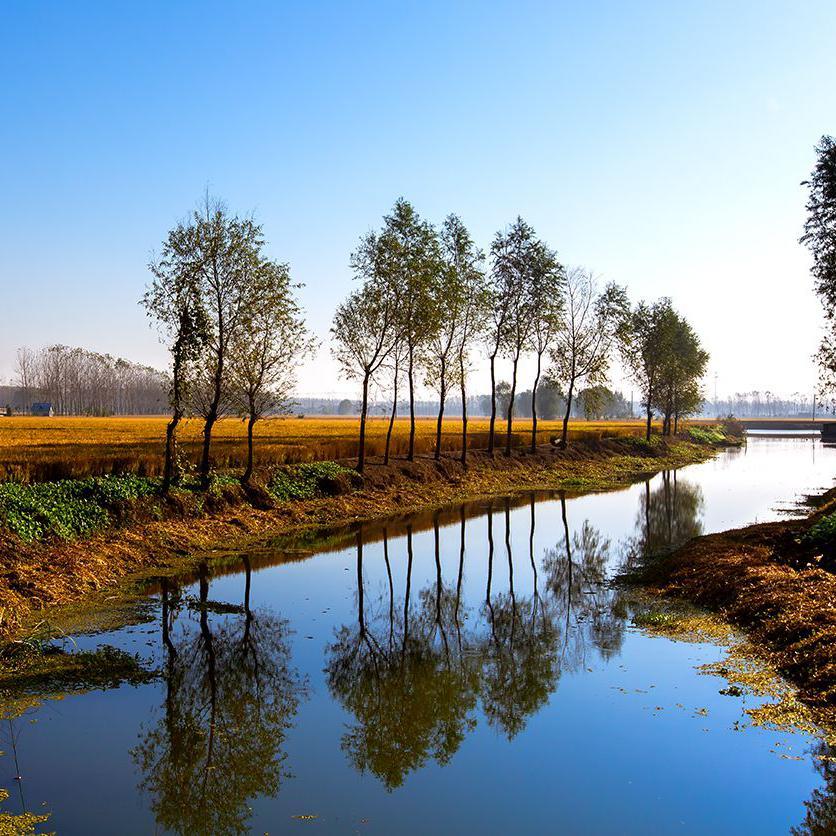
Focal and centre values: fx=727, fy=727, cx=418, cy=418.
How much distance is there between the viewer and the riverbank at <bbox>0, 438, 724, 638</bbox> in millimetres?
17922

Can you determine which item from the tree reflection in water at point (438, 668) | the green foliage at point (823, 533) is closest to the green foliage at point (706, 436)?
Result: the green foliage at point (823, 533)

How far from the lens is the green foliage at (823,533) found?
64.4 feet

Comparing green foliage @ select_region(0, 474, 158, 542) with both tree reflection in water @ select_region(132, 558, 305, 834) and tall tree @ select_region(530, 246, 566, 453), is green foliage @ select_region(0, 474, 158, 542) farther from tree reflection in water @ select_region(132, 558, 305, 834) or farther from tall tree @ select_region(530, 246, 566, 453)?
tall tree @ select_region(530, 246, 566, 453)

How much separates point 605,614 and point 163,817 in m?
11.6

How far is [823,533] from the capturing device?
65.7ft

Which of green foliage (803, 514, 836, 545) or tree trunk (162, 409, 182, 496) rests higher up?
tree trunk (162, 409, 182, 496)

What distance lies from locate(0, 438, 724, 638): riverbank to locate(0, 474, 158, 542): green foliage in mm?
286

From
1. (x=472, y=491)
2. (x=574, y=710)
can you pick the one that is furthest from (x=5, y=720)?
(x=472, y=491)

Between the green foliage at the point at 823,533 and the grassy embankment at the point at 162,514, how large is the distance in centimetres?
1796

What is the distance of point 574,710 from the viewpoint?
11727 millimetres

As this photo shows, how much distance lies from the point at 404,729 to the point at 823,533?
14.6 meters

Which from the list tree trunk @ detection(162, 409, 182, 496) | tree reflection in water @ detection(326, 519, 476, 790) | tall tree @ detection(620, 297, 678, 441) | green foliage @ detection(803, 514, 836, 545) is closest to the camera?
tree reflection in water @ detection(326, 519, 476, 790)

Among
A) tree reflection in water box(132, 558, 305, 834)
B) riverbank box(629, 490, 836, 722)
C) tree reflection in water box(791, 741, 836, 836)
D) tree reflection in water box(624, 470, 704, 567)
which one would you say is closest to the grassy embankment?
tree reflection in water box(132, 558, 305, 834)

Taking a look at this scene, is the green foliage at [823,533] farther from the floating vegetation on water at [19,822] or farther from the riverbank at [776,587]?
the floating vegetation on water at [19,822]
